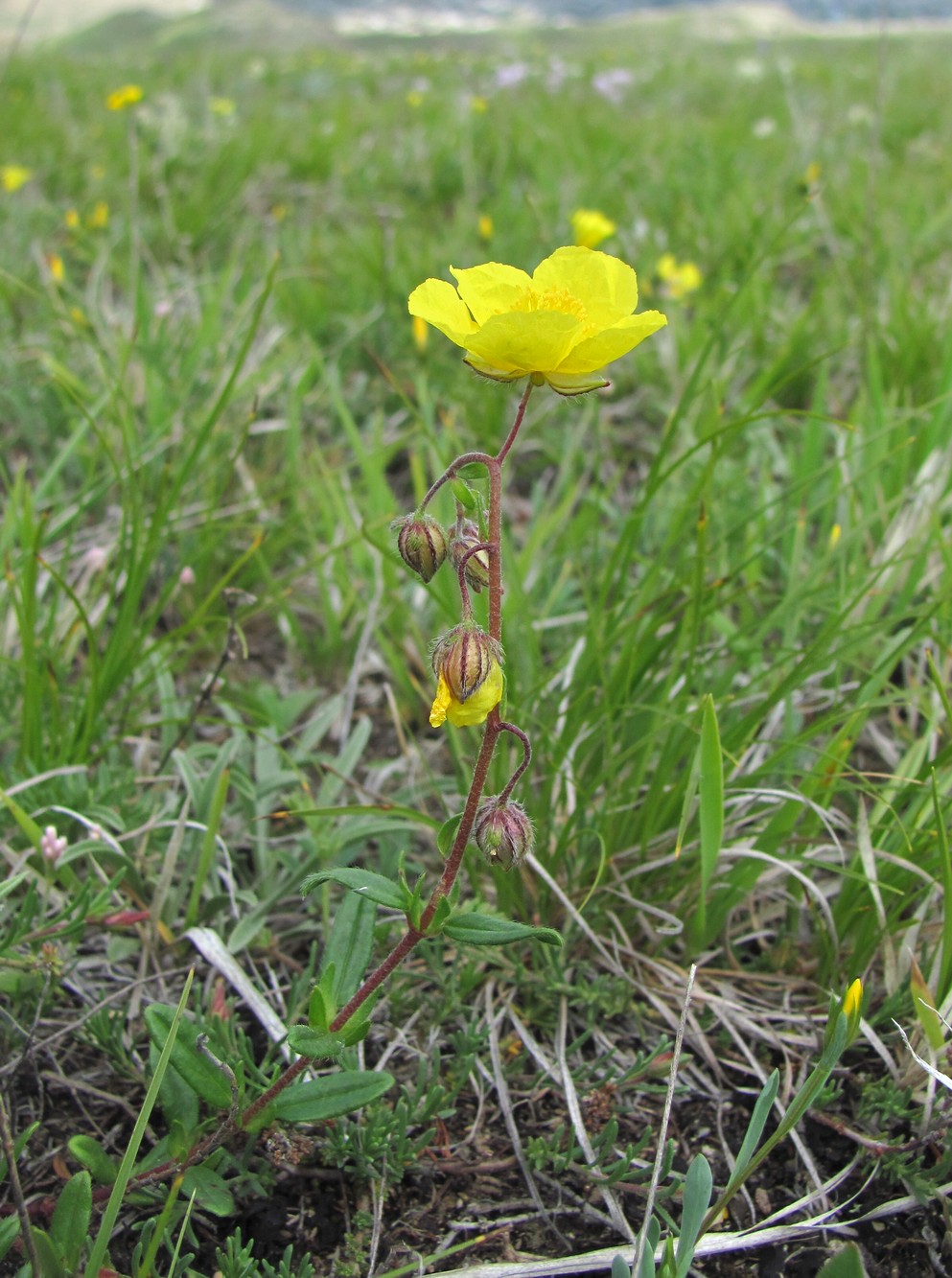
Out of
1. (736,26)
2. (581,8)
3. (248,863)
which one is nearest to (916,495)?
(248,863)

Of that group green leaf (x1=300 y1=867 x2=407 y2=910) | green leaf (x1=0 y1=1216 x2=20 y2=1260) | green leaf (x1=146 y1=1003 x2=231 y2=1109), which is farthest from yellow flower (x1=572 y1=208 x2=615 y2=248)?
green leaf (x1=0 y1=1216 x2=20 y2=1260)

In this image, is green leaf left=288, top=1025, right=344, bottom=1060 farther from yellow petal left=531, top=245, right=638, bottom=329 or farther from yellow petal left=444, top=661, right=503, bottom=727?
yellow petal left=531, top=245, right=638, bottom=329

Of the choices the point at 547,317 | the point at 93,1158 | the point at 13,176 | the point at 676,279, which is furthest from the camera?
the point at 13,176

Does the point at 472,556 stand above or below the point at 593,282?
below

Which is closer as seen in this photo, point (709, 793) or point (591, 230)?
point (709, 793)

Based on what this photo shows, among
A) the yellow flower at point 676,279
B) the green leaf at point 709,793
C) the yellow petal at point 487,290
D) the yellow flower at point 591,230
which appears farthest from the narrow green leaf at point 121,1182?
the yellow flower at point 676,279

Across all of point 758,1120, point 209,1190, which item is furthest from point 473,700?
point 209,1190

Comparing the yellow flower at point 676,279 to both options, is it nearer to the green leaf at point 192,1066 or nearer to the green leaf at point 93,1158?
the green leaf at point 192,1066

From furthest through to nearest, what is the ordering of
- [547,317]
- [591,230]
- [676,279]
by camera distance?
1. [676,279]
2. [591,230]
3. [547,317]

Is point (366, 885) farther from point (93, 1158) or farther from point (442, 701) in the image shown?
point (93, 1158)
